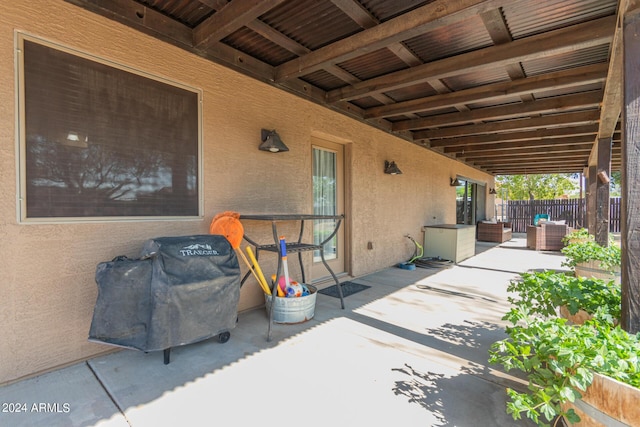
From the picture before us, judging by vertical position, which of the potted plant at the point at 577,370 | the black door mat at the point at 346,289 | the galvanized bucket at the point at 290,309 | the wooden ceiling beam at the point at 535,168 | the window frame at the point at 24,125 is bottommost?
the black door mat at the point at 346,289

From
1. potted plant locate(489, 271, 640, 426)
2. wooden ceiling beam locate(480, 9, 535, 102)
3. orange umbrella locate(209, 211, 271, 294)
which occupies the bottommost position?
potted plant locate(489, 271, 640, 426)

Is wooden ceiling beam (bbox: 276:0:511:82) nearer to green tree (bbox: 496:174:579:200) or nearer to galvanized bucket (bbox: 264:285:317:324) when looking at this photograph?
galvanized bucket (bbox: 264:285:317:324)

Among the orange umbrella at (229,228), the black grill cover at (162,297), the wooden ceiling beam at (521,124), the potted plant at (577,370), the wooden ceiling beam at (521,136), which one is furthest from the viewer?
the wooden ceiling beam at (521,136)

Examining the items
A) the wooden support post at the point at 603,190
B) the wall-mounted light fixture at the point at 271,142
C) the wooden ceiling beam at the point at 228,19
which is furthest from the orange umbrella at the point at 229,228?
the wooden support post at the point at 603,190

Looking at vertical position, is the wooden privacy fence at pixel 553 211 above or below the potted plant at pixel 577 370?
above

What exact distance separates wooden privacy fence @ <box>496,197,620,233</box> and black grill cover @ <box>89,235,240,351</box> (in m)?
15.6

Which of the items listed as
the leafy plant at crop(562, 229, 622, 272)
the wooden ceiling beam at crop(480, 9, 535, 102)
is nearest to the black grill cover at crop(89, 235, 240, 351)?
the wooden ceiling beam at crop(480, 9, 535, 102)

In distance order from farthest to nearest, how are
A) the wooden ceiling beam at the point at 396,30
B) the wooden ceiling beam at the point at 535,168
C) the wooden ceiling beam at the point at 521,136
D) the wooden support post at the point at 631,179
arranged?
the wooden ceiling beam at the point at 535,168, the wooden ceiling beam at the point at 521,136, the wooden ceiling beam at the point at 396,30, the wooden support post at the point at 631,179

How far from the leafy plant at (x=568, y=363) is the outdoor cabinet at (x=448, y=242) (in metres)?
5.06

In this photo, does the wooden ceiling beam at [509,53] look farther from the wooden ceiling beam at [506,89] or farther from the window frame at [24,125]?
the window frame at [24,125]

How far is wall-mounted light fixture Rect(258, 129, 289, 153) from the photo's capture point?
3389 mm

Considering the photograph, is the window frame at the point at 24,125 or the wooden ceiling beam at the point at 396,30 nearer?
the window frame at the point at 24,125

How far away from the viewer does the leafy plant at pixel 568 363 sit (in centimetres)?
122

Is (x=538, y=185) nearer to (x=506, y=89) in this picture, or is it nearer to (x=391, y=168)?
(x=391, y=168)
